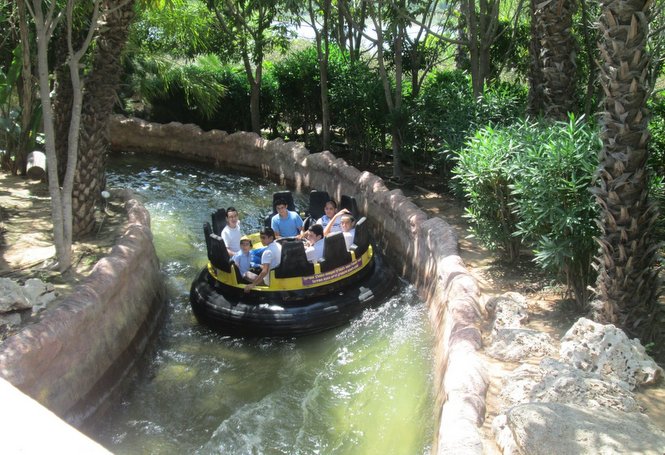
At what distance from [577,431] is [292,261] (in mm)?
4043

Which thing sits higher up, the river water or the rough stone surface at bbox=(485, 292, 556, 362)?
the rough stone surface at bbox=(485, 292, 556, 362)

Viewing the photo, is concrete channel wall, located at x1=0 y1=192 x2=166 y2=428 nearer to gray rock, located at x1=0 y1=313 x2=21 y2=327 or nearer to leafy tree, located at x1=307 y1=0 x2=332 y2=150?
gray rock, located at x1=0 y1=313 x2=21 y2=327

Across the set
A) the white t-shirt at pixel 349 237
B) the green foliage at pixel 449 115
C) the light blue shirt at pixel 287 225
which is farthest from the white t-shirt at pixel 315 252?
the green foliage at pixel 449 115

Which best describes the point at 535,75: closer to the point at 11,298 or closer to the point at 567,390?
the point at 567,390

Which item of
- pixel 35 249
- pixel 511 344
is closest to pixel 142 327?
pixel 35 249

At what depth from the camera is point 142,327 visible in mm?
7258

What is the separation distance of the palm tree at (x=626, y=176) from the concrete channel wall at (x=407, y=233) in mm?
1239

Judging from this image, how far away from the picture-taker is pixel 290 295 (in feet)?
24.4

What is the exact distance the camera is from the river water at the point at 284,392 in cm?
566

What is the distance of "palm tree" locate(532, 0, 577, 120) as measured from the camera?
8430mm

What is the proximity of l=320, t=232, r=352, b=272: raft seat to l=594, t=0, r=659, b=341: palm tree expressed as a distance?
3.00 metres

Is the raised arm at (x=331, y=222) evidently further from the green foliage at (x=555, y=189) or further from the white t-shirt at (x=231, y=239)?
the green foliage at (x=555, y=189)

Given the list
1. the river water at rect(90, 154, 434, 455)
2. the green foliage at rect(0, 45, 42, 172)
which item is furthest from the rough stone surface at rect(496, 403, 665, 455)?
the green foliage at rect(0, 45, 42, 172)

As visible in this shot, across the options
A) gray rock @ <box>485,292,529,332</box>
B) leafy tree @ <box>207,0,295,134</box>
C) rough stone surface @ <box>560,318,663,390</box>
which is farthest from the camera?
leafy tree @ <box>207,0,295,134</box>
